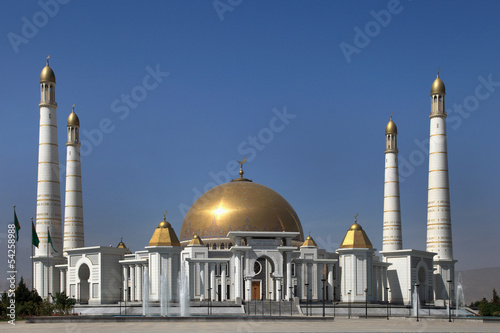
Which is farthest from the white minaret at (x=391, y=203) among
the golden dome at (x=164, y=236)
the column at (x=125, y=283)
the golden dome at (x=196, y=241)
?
the column at (x=125, y=283)

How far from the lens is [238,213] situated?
6462 centimetres

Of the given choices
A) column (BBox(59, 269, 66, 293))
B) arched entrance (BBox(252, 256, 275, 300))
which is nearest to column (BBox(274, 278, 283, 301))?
arched entrance (BBox(252, 256, 275, 300))

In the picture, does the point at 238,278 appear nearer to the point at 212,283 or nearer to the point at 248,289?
the point at 248,289

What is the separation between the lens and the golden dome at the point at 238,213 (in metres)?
64.2

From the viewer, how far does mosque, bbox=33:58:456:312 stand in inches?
2244

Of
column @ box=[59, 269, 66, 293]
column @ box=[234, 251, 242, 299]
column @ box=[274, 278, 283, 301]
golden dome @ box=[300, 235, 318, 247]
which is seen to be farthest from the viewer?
→ column @ box=[59, 269, 66, 293]

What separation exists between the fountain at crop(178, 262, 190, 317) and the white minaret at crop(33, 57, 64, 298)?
12.4 metres

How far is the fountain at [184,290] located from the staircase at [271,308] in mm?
4142

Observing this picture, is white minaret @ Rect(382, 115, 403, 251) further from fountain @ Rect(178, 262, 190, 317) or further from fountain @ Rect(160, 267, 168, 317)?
fountain @ Rect(160, 267, 168, 317)

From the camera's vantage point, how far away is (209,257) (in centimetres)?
6038

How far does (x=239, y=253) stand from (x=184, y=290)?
5.36 m

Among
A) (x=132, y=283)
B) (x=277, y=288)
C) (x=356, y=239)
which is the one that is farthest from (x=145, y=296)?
(x=356, y=239)

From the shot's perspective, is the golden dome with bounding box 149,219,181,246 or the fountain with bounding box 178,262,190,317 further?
the golden dome with bounding box 149,219,181,246

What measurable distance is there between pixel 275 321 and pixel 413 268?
25.1 meters
